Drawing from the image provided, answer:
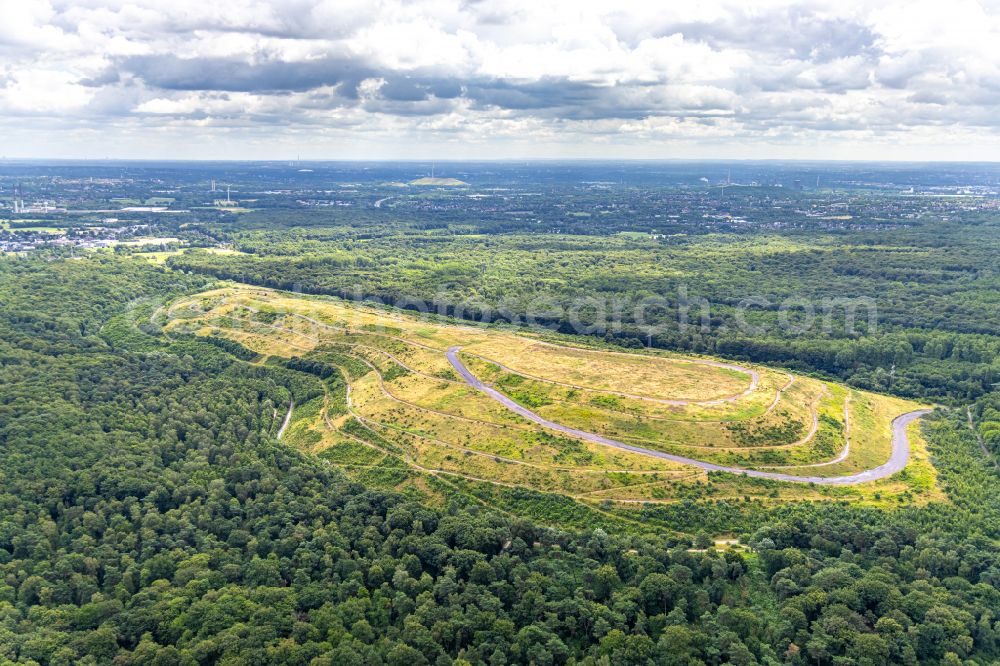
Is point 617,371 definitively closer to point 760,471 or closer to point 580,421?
point 580,421

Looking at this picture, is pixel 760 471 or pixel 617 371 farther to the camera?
pixel 617 371

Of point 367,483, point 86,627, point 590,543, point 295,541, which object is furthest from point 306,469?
point 590,543

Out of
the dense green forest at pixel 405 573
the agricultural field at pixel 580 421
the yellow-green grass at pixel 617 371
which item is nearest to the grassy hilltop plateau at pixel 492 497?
the dense green forest at pixel 405 573

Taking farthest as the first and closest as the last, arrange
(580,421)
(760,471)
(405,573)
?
(580,421)
(760,471)
(405,573)

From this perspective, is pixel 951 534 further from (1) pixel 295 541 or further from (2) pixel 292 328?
(2) pixel 292 328

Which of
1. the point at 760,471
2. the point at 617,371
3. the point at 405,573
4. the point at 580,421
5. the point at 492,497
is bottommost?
the point at 492,497

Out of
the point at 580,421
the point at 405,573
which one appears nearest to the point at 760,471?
the point at 580,421

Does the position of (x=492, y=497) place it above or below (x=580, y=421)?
below

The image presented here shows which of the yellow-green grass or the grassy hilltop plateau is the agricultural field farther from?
the grassy hilltop plateau
